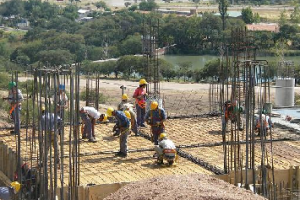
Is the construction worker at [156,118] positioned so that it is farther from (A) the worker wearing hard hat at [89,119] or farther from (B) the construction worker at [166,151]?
(B) the construction worker at [166,151]

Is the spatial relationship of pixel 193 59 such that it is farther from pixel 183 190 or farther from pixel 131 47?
pixel 183 190

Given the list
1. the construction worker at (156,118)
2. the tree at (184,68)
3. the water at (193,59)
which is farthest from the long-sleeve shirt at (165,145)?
the water at (193,59)

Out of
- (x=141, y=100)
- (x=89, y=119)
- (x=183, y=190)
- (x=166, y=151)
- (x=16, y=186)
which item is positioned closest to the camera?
(x=183, y=190)

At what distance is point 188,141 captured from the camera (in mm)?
17219

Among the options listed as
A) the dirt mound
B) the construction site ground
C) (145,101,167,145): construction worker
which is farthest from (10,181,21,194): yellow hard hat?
(145,101,167,145): construction worker

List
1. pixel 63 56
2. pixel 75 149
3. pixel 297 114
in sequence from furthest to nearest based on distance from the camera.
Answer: pixel 63 56, pixel 297 114, pixel 75 149

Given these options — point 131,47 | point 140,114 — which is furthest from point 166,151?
point 131,47

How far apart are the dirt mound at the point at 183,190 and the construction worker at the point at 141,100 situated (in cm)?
579

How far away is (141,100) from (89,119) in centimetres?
207

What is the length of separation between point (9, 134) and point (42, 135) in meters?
5.41

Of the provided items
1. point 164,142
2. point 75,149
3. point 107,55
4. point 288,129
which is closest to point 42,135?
point 75,149

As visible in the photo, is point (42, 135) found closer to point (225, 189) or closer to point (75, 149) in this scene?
point (75, 149)

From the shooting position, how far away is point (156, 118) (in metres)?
16.2

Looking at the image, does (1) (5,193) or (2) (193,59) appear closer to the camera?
(1) (5,193)
